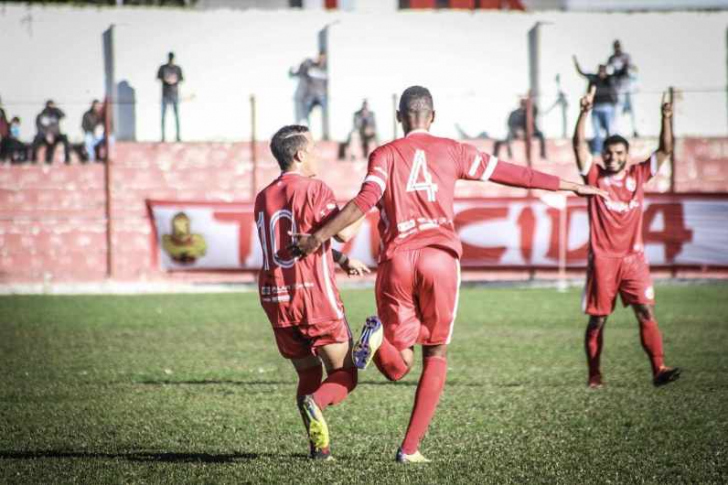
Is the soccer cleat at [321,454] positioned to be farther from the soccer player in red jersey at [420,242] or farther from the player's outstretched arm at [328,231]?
the player's outstretched arm at [328,231]

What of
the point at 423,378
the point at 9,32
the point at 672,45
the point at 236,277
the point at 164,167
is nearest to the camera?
the point at 423,378

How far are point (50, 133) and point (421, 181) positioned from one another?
2041 centimetres

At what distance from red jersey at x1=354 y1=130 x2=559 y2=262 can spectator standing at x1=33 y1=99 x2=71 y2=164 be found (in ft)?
65.0

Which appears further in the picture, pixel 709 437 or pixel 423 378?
pixel 709 437

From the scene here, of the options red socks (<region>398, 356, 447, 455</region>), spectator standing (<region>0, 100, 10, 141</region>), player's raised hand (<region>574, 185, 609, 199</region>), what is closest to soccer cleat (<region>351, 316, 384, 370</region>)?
red socks (<region>398, 356, 447, 455</region>)

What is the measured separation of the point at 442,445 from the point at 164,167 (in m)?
19.7

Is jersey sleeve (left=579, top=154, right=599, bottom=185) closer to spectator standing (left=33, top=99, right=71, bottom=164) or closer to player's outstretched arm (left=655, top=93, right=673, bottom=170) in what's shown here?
player's outstretched arm (left=655, top=93, right=673, bottom=170)

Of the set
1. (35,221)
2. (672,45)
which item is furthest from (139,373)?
(672,45)

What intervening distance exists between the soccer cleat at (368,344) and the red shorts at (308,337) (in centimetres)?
29

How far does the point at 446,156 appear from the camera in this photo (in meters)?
6.70

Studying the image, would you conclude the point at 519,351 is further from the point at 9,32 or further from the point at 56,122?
the point at 9,32

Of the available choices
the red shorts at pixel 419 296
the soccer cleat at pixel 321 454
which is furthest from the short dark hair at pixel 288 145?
the soccer cleat at pixel 321 454

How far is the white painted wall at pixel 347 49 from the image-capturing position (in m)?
33.0

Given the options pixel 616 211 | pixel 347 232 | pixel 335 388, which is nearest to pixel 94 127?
pixel 616 211
